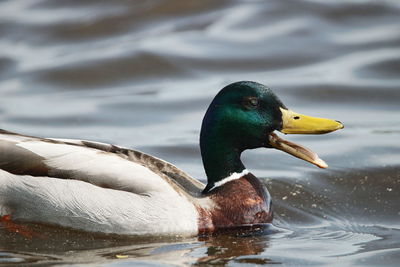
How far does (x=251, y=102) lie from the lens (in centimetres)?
739

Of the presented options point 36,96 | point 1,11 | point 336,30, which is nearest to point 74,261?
point 36,96

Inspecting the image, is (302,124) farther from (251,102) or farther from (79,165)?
(79,165)

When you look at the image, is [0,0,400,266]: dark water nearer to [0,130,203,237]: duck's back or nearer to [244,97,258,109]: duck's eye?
[0,130,203,237]: duck's back

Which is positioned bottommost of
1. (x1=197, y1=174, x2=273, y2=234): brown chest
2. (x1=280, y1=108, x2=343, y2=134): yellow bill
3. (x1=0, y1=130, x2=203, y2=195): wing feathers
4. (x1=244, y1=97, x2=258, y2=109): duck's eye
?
(x1=197, y1=174, x2=273, y2=234): brown chest

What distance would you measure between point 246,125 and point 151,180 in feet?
2.91

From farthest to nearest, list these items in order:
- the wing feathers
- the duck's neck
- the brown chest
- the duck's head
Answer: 1. the duck's neck
2. the duck's head
3. the brown chest
4. the wing feathers

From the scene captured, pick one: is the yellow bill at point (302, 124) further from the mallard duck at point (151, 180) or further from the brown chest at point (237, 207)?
the brown chest at point (237, 207)

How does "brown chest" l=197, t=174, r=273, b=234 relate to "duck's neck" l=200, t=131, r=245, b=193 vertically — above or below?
below

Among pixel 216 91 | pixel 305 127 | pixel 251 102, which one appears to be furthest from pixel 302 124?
pixel 216 91

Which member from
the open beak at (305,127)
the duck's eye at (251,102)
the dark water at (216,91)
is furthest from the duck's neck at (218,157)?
the dark water at (216,91)

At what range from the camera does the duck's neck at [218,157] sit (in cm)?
750

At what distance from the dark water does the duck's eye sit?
0.97 meters

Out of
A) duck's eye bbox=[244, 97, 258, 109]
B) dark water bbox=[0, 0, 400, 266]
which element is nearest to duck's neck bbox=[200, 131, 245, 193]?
duck's eye bbox=[244, 97, 258, 109]

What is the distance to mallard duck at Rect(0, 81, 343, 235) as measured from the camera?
6980 mm
